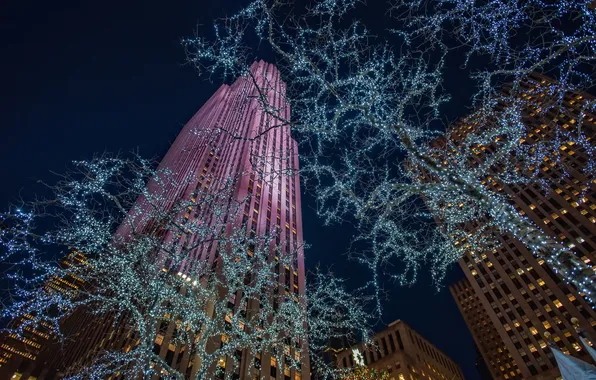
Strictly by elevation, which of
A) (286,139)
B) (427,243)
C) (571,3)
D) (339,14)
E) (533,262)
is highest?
(286,139)

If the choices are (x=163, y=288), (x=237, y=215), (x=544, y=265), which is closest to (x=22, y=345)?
(x=237, y=215)

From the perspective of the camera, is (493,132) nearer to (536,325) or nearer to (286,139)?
(536,325)

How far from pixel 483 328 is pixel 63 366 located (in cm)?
7433

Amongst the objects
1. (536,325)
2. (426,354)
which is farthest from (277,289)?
(426,354)

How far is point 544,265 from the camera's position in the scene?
40844mm

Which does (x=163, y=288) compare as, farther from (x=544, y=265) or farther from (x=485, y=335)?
(x=485, y=335)

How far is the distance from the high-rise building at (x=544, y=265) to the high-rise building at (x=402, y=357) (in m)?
14.6

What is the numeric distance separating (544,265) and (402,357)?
24854 millimetres

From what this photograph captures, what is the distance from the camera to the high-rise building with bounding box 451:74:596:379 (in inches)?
1432

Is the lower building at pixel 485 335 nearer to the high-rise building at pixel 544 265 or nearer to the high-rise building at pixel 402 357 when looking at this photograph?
the high-rise building at pixel 402 357

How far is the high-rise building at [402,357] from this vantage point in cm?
4834

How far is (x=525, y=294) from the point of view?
4131cm

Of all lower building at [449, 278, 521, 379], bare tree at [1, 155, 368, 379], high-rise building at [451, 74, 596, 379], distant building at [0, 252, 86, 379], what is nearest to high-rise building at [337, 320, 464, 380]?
lower building at [449, 278, 521, 379]

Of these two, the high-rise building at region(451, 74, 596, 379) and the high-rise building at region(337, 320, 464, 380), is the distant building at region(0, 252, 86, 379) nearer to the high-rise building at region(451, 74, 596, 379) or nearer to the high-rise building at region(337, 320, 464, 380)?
the high-rise building at region(337, 320, 464, 380)
